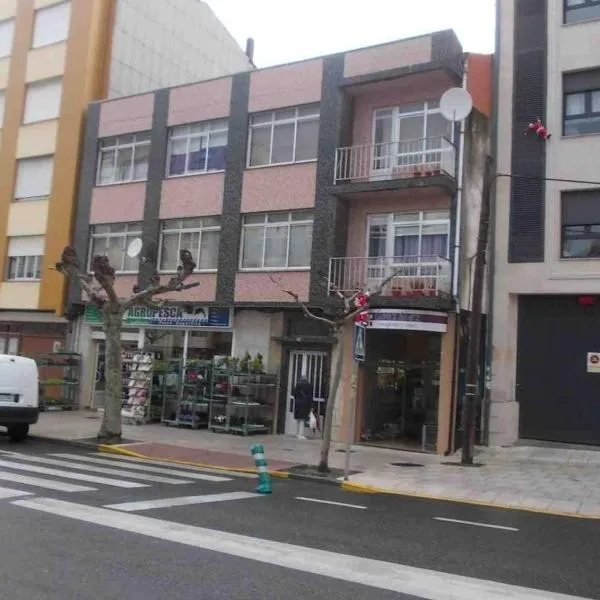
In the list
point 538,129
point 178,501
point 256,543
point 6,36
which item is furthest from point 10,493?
point 6,36

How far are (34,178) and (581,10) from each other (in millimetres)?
19147

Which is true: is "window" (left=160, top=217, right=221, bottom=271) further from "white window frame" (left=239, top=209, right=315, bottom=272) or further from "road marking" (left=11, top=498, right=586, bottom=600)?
"road marking" (left=11, top=498, right=586, bottom=600)

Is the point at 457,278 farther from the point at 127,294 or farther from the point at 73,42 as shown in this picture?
the point at 73,42

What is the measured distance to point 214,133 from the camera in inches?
837

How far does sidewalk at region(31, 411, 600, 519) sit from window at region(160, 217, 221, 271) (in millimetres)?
5155

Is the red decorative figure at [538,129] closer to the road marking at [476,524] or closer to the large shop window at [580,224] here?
the large shop window at [580,224]

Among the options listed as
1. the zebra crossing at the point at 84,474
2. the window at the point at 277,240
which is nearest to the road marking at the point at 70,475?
the zebra crossing at the point at 84,474

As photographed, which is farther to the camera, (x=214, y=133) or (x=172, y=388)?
(x=214, y=133)

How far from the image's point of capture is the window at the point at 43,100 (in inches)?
1005

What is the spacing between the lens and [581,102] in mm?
17422

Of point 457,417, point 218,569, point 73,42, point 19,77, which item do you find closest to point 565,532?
point 218,569

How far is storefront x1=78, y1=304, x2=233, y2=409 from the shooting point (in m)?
20.3

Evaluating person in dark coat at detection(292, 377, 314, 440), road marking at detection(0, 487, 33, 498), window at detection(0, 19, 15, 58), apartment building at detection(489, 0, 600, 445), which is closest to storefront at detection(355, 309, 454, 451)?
person in dark coat at detection(292, 377, 314, 440)

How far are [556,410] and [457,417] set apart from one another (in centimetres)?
256
